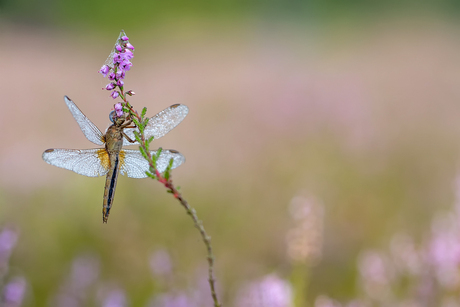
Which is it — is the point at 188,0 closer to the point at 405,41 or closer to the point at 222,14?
the point at 222,14

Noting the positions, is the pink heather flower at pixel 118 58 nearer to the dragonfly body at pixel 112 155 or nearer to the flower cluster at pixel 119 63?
the flower cluster at pixel 119 63

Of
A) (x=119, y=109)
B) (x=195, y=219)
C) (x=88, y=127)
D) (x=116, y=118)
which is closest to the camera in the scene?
(x=195, y=219)

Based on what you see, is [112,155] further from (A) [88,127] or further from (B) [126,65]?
(B) [126,65]

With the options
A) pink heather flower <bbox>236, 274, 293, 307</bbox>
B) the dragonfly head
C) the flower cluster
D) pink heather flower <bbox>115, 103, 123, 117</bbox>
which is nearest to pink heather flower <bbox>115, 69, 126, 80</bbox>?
the flower cluster

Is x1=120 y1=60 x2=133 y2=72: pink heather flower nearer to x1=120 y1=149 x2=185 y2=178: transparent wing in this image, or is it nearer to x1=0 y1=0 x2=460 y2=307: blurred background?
x1=120 y1=149 x2=185 y2=178: transparent wing

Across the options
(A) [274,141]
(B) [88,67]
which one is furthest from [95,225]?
(B) [88,67]

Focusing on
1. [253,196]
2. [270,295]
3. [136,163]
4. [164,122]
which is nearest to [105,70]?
[164,122]

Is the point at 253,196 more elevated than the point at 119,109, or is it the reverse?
the point at 253,196
